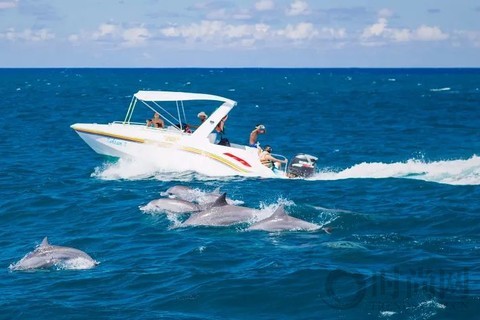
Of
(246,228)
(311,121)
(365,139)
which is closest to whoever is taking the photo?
(246,228)

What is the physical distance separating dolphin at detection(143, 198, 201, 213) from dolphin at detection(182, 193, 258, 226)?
130cm

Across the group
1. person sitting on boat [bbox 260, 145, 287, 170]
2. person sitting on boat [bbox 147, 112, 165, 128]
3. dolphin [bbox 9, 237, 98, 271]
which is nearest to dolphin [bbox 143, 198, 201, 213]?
dolphin [bbox 9, 237, 98, 271]

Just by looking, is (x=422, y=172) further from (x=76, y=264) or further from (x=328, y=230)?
(x=76, y=264)

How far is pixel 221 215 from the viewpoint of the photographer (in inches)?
887

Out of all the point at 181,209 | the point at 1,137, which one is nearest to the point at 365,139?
the point at 1,137

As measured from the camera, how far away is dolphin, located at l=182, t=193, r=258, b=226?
2242 cm

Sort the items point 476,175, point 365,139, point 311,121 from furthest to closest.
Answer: point 311,121 < point 365,139 < point 476,175

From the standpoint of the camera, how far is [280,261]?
61.4ft

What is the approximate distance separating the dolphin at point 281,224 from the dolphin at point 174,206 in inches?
117

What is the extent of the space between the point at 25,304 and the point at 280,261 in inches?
238

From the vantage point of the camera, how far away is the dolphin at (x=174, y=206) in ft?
79.3

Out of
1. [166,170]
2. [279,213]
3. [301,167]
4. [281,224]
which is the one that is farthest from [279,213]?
[166,170]

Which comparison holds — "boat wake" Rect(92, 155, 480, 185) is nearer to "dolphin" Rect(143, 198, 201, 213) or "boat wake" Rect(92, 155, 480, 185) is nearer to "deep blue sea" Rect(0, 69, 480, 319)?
"deep blue sea" Rect(0, 69, 480, 319)

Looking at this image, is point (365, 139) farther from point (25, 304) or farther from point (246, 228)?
point (25, 304)
